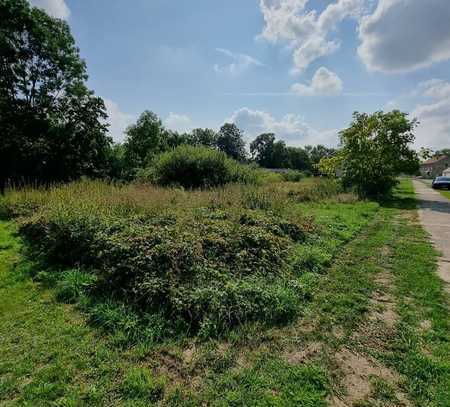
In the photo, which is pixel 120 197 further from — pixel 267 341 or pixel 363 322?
pixel 363 322

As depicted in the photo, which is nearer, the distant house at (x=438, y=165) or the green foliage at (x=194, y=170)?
the green foliage at (x=194, y=170)

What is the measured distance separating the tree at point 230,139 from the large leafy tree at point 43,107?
55.1m

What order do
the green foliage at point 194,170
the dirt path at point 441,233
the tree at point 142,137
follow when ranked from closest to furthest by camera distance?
the dirt path at point 441,233
the green foliage at point 194,170
the tree at point 142,137

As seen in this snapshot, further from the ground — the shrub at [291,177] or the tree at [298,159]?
the tree at [298,159]

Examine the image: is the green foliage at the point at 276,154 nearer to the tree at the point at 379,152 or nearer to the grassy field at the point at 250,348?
the tree at the point at 379,152

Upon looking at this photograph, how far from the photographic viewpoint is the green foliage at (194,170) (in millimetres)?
14273

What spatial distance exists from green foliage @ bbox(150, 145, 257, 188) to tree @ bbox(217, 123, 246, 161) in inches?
2315

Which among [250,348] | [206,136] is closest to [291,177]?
[250,348]

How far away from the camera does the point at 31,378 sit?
220cm

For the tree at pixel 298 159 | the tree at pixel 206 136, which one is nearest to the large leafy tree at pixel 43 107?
the tree at pixel 206 136

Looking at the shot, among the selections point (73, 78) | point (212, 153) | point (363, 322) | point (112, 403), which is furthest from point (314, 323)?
point (73, 78)

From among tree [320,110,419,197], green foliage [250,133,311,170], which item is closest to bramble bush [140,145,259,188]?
→ tree [320,110,419,197]

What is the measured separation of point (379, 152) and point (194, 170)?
1191 centimetres

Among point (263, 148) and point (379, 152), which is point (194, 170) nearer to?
point (379, 152)
